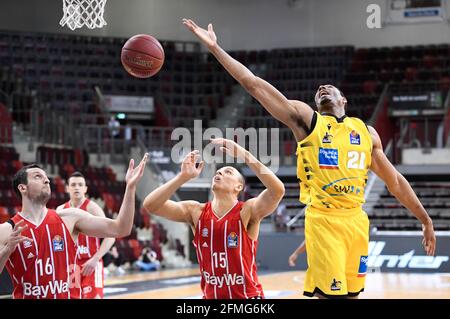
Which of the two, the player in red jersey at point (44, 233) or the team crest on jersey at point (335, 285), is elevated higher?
the player in red jersey at point (44, 233)

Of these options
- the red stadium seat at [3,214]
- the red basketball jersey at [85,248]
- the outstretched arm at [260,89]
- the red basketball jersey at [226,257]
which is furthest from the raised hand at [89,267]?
the red stadium seat at [3,214]

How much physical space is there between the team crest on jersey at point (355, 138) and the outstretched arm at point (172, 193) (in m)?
1.01

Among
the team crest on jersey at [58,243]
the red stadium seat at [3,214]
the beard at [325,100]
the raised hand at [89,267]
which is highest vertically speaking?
the beard at [325,100]

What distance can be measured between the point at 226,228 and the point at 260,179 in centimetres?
48

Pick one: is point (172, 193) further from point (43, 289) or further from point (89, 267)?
point (89, 267)

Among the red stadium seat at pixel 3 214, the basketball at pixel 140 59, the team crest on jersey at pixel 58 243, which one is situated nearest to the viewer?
the team crest on jersey at pixel 58 243

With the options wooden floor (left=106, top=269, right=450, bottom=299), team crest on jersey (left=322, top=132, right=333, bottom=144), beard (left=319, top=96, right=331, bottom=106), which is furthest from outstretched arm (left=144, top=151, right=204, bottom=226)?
wooden floor (left=106, top=269, right=450, bottom=299)

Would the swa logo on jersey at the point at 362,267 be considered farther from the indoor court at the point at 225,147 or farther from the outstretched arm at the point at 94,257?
the outstretched arm at the point at 94,257

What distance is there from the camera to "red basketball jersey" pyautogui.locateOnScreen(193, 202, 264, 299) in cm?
574

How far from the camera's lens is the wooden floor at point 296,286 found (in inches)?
494

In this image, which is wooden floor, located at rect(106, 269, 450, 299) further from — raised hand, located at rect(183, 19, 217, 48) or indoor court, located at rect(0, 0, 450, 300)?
raised hand, located at rect(183, 19, 217, 48)

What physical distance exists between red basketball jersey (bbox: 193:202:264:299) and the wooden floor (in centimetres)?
635

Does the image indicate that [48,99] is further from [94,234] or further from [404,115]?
[94,234]
